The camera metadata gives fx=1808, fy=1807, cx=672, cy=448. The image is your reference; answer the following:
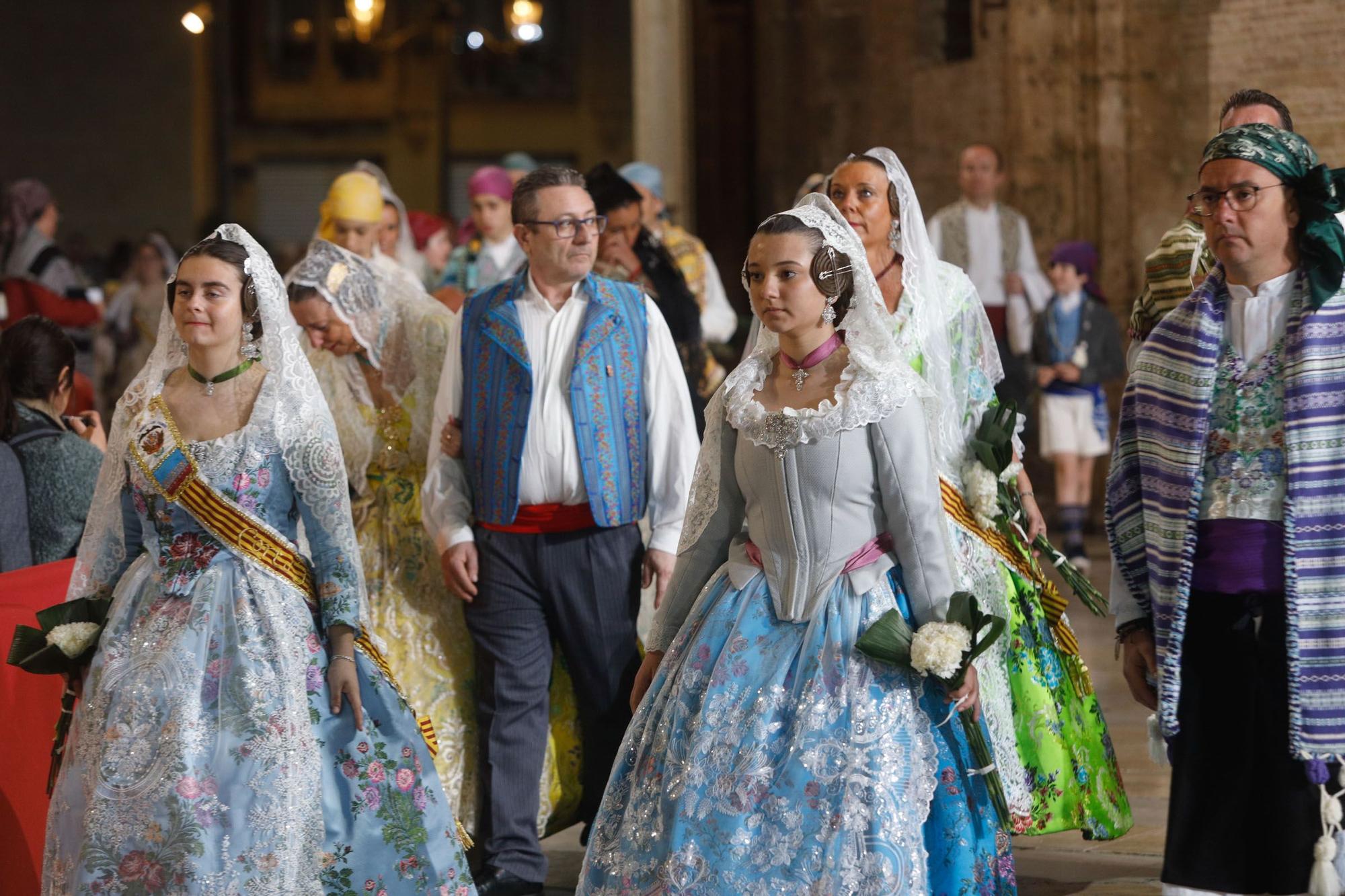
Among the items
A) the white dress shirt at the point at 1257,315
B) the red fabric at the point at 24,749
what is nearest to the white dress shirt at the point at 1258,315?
the white dress shirt at the point at 1257,315

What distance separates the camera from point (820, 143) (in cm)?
1512

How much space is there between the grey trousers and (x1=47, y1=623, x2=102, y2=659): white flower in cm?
125

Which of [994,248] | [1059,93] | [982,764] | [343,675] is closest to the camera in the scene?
[982,764]

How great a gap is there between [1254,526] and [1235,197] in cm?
64

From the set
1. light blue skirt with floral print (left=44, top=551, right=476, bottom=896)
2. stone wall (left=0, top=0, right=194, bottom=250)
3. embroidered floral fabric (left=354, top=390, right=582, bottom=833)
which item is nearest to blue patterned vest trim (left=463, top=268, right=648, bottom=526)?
embroidered floral fabric (left=354, top=390, right=582, bottom=833)

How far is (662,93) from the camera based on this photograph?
13398mm

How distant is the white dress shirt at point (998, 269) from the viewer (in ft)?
34.3

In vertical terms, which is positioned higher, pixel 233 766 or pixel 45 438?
pixel 45 438

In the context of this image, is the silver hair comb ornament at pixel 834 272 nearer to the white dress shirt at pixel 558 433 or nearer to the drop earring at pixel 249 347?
the white dress shirt at pixel 558 433

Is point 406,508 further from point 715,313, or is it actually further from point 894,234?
point 715,313

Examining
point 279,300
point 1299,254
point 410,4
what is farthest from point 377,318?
point 410,4

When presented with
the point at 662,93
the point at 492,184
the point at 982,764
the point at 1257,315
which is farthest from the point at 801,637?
the point at 662,93

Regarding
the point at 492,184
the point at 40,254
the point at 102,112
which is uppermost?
the point at 102,112

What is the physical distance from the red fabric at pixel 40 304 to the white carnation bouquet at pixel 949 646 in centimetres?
724
